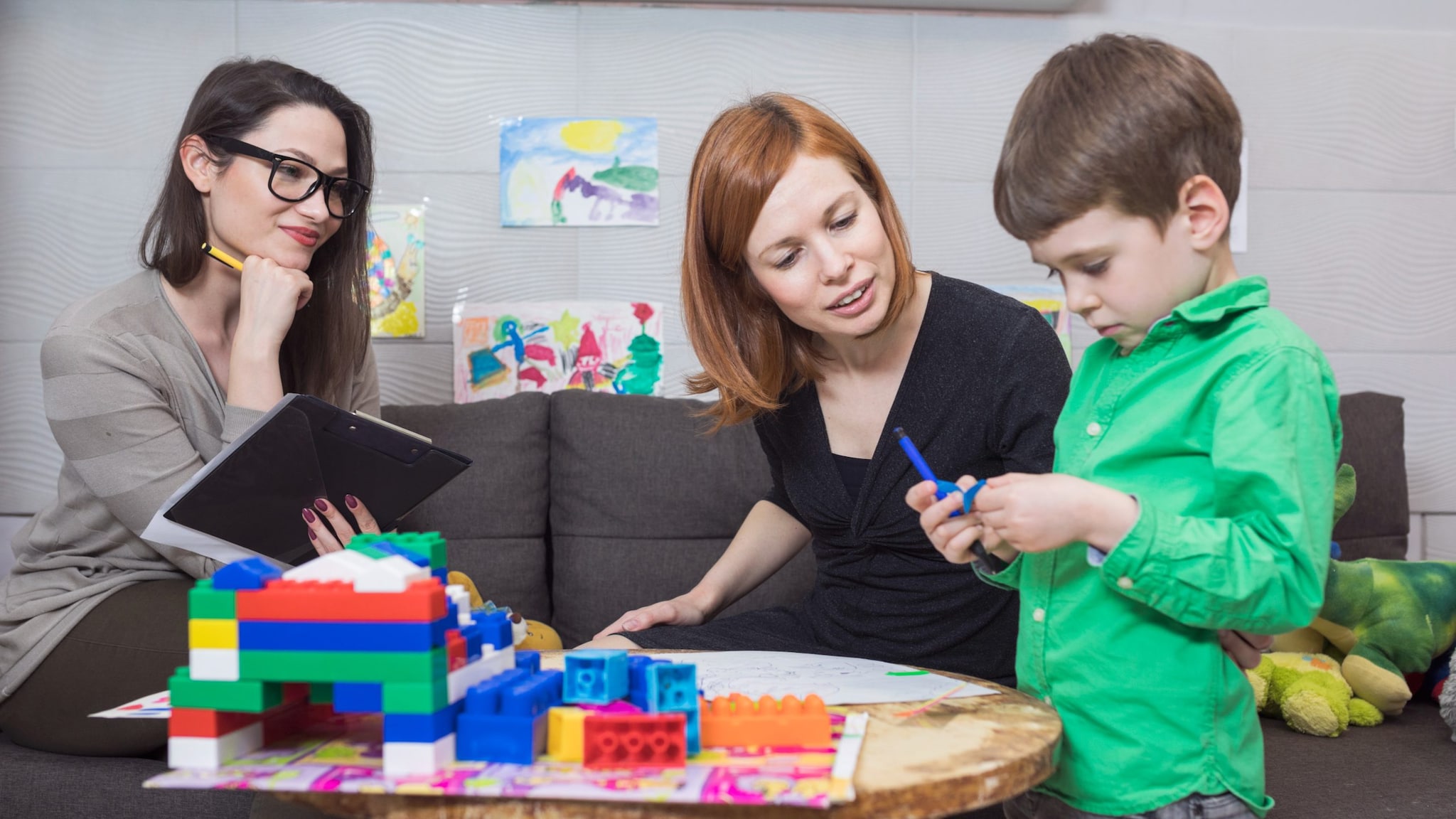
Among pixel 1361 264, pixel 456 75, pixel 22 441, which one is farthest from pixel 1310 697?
pixel 22 441

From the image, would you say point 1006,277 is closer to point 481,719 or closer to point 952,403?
point 952,403

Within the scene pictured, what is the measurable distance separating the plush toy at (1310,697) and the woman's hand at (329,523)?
1.44 meters

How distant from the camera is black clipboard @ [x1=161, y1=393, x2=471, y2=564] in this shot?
109 centimetres

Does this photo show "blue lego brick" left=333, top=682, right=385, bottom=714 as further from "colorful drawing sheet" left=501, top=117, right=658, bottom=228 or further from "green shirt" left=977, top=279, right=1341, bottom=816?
"colorful drawing sheet" left=501, top=117, right=658, bottom=228

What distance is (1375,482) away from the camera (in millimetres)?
2146

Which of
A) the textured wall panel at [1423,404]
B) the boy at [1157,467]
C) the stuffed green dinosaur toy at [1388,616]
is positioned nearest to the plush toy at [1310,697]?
the stuffed green dinosaur toy at [1388,616]

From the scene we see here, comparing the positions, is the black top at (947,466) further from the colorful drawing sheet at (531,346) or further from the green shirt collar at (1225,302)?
the colorful drawing sheet at (531,346)

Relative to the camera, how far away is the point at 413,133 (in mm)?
2281

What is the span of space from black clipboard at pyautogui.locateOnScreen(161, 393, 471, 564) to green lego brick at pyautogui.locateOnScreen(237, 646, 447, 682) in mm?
392

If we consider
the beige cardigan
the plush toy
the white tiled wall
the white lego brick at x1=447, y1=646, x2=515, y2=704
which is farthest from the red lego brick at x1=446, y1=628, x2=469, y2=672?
the white tiled wall

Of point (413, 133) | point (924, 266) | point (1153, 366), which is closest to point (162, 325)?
point (413, 133)

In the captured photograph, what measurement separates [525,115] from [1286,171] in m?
1.71

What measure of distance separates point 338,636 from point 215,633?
0.09 m

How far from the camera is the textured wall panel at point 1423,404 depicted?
8.02ft
